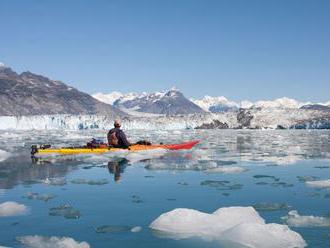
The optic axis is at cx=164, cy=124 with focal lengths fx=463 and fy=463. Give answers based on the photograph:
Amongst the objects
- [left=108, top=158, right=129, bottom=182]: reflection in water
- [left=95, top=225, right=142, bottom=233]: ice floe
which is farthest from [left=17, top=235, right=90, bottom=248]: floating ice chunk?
[left=108, top=158, right=129, bottom=182]: reflection in water

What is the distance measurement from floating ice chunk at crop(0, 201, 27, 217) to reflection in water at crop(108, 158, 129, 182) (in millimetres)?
4887

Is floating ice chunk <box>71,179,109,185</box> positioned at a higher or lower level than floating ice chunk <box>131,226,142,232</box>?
higher

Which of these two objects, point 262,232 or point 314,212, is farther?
point 314,212

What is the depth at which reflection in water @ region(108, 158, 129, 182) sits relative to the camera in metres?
16.2

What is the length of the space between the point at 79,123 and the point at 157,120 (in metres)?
23.2

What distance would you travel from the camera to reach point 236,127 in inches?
5281

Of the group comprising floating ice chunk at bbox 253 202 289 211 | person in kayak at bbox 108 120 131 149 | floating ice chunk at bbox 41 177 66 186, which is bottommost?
floating ice chunk at bbox 253 202 289 211

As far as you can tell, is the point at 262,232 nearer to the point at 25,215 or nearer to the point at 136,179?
the point at 25,215

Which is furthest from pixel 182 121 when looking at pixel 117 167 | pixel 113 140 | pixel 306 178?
pixel 306 178

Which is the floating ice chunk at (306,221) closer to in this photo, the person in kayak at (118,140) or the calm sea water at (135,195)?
the calm sea water at (135,195)

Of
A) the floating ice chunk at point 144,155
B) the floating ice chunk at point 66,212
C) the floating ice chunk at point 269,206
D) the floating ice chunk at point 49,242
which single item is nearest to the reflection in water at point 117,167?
the floating ice chunk at point 144,155

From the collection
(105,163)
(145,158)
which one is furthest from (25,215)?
(145,158)

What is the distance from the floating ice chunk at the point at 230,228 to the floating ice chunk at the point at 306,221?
62 cm

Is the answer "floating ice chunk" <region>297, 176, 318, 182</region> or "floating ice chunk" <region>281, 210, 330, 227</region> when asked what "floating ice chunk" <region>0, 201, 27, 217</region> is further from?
"floating ice chunk" <region>297, 176, 318, 182</region>
